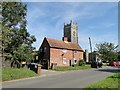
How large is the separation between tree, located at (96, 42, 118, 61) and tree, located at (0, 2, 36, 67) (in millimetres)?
51229

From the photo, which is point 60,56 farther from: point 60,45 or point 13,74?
point 13,74

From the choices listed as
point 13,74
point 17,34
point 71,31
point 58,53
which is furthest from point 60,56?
point 71,31

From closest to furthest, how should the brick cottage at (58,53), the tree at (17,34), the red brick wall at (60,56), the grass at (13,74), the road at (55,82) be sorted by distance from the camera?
the road at (55,82)
the grass at (13,74)
the tree at (17,34)
the brick cottage at (58,53)
the red brick wall at (60,56)

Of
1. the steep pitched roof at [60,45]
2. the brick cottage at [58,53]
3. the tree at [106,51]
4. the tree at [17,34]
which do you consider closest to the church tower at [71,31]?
the tree at [106,51]

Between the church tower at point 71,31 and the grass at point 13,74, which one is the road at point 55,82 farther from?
the church tower at point 71,31

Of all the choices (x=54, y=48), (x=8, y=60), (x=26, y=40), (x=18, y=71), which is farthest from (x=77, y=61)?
(x=18, y=71)

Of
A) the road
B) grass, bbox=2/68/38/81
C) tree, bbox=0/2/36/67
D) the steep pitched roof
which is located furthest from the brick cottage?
the road

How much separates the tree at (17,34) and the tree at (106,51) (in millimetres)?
51229

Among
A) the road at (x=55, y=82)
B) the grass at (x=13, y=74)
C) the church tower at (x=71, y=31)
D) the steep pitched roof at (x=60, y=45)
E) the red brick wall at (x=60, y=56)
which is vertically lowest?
the road at (x=55, y=82)

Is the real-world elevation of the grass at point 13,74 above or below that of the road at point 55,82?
above

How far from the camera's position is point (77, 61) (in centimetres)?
6241

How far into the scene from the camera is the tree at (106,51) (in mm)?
86375

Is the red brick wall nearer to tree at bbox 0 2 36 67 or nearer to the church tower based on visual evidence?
tree at bbox 0 2 36 67

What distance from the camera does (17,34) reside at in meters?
37.4
